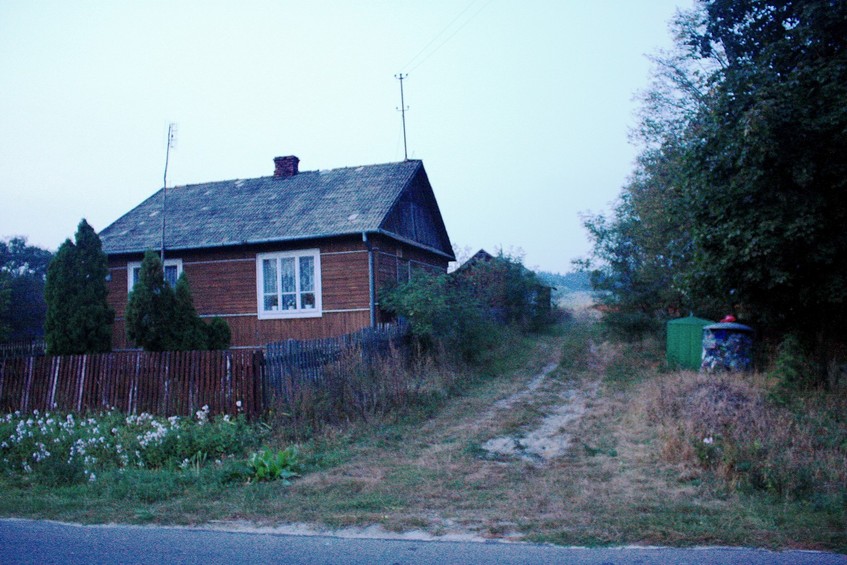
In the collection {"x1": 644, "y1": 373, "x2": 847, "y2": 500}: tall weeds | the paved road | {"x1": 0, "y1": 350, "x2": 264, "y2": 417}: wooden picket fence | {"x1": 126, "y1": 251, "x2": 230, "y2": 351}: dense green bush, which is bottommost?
the paved road

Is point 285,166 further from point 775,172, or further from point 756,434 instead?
point 756,434

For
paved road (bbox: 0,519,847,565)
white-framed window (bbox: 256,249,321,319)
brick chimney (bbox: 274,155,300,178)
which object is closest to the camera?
paved road (bbox: 0,519,847,565)

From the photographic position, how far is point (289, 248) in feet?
58.8

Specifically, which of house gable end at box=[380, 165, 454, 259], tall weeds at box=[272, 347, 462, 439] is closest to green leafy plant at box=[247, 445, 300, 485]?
tall weeds at box=[272, 347, 462, 439]

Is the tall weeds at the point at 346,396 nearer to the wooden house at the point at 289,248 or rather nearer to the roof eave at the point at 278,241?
the roof eave at the point at 278,241

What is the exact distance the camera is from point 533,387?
14.5 m

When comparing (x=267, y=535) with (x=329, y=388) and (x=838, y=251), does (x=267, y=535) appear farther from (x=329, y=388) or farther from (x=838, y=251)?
(x=838, y=251)

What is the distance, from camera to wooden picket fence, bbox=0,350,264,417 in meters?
9.71

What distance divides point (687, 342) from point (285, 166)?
14.4 meters

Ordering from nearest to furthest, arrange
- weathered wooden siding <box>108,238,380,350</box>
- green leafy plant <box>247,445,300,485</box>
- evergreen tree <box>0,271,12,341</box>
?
green leafy plant <box>247,445,300,485</box>, evergreen tree <box>0,271,12,341</box>, weathered wooden siding <box>108,238,380,350</box>

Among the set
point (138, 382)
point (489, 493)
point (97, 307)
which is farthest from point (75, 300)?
point (489, 493)

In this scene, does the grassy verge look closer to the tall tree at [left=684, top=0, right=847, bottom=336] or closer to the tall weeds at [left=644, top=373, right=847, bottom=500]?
the tall weeds at [left=644, top=373, right=847, bottom=500]

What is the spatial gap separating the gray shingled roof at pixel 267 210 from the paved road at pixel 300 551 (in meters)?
11.8

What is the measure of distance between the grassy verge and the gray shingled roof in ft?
27.5
